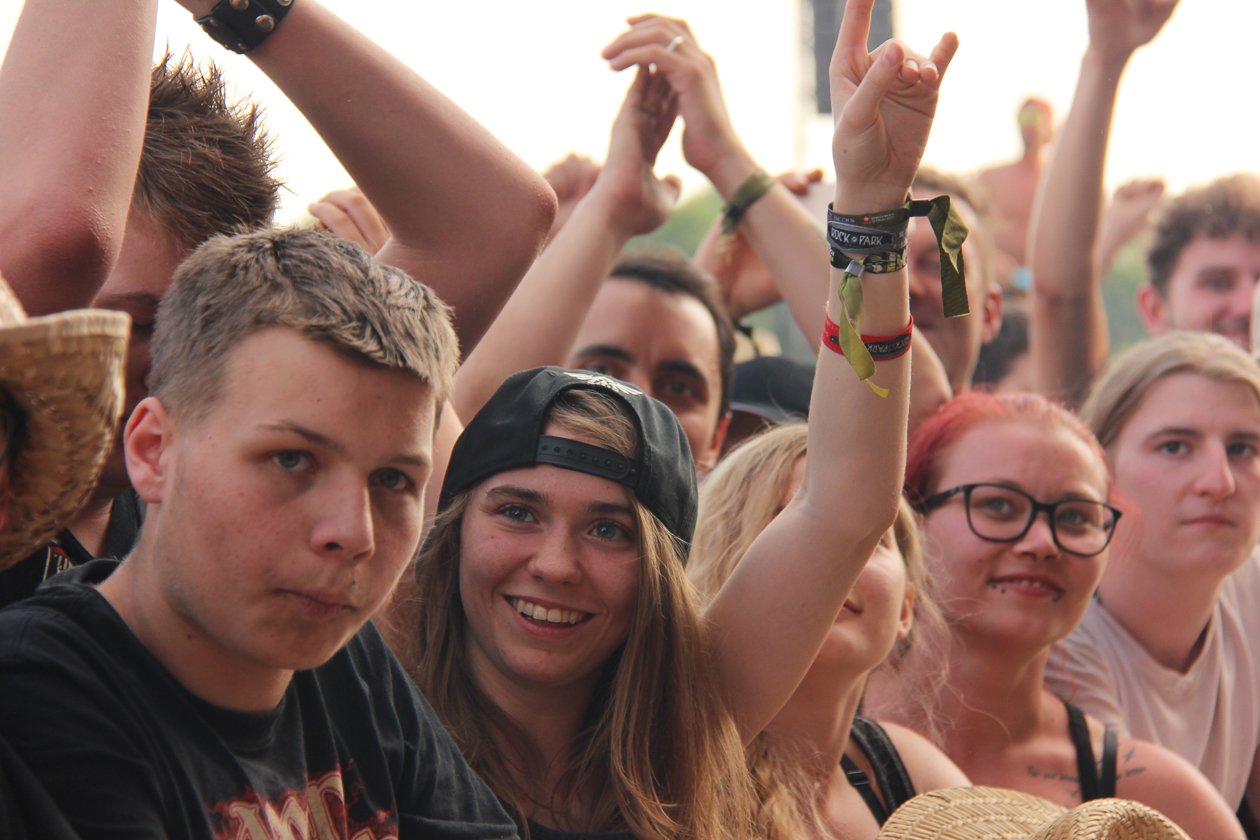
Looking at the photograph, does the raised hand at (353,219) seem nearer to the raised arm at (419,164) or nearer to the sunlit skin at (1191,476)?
the raised arm at (419,164)

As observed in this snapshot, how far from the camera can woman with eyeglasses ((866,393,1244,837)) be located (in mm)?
3105

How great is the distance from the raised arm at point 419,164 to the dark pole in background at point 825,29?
4454 millimetres

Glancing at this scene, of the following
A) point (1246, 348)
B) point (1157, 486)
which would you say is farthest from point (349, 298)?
point (1246, 348)

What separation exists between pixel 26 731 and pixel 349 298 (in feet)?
1.83

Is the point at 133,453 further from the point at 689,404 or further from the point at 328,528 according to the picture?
the point at 689,404

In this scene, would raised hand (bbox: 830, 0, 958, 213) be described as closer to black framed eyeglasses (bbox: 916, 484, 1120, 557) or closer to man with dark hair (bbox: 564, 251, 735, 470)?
black framed eyeglasses (bbox: 916, 484, 1120, 557)

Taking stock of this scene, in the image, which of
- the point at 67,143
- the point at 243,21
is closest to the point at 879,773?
the point at 243,21

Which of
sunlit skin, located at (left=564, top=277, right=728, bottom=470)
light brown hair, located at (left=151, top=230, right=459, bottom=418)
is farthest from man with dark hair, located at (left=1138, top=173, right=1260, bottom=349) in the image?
light brown hair, located at (left=151, top=230, right=459, bottom=418)

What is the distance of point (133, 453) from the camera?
159cm

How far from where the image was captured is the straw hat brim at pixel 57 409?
4.08ft

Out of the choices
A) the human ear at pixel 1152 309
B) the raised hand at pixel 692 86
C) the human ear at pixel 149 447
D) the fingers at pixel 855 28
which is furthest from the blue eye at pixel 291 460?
the human ear at pixel 1152 309

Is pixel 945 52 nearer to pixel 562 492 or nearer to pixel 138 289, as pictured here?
pixel 562 492

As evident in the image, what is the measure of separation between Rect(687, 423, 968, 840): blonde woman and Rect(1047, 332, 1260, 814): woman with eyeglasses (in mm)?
854

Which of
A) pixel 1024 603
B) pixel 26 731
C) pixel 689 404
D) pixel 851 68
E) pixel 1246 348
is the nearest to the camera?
pixel 26 731
